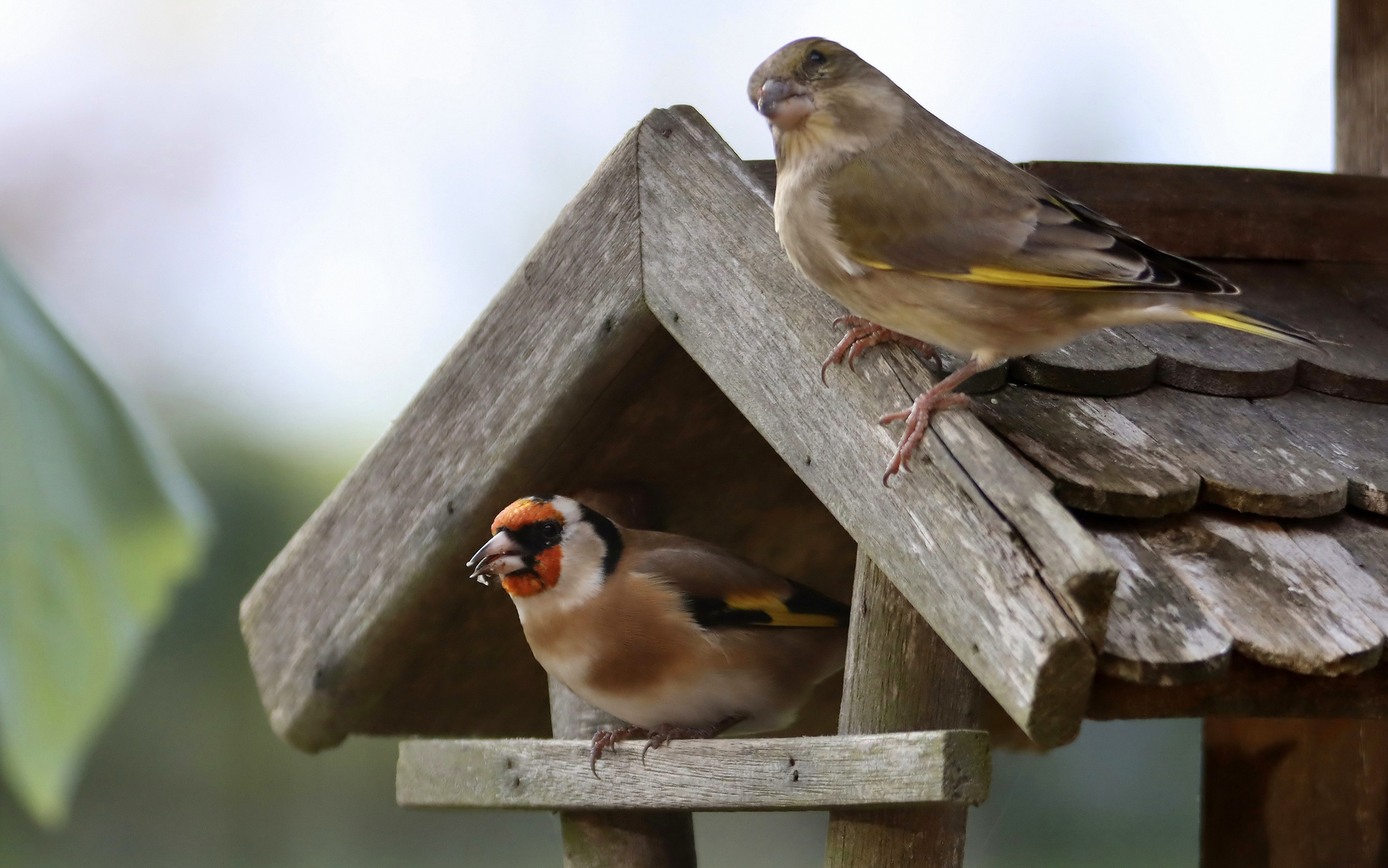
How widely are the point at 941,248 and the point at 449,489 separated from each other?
772 mm

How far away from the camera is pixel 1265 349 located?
1.57 metres

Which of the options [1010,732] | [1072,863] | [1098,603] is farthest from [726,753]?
[1072,863]

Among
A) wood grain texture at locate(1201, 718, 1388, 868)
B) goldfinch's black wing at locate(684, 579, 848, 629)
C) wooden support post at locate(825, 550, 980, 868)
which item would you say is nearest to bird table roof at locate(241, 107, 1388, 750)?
wooden support post at locate(825, 550, 980, 868)

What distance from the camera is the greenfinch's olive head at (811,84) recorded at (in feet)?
4.87

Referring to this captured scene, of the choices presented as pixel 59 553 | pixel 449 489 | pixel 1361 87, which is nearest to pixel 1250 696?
pixel 59 553

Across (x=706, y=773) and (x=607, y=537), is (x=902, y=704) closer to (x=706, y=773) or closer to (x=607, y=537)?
(x=706, y=773)

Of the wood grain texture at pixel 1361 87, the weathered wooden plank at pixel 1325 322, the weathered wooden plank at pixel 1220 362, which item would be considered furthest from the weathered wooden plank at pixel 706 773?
the wood grain texture at pixel 1361 87

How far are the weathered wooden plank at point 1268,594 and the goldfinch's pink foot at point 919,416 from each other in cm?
21

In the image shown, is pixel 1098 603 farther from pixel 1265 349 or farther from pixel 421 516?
pixel 421 516

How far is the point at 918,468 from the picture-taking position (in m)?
1.20

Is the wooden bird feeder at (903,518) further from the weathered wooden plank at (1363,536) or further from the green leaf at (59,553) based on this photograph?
the green leaf at (59,553)

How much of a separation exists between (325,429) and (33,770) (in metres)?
4.13

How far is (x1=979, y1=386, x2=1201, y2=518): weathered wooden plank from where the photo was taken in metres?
1.17

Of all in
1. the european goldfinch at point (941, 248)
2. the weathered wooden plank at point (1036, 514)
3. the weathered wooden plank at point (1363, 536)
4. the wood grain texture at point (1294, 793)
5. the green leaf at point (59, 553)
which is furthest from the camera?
the wood grain texture at point (1294, 793)
